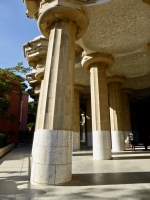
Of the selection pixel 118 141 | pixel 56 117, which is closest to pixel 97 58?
pixel 56 117

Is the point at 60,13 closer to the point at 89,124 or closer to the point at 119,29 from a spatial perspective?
the point at 119,29

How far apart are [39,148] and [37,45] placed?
411 inches

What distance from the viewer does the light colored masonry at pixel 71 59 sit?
5.82 m

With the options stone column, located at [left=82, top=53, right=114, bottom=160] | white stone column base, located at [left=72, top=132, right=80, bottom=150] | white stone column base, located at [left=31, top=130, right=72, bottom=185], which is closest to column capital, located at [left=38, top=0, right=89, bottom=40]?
stone column, located at [left=82, top=53, right=114, bottom=160]

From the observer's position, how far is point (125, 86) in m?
20.8

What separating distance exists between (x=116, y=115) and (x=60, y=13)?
11071 mm

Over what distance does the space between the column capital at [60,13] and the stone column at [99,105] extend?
454 cm

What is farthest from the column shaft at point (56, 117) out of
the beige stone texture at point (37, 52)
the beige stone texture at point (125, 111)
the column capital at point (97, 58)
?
the beige stone texture at point (125, 111)

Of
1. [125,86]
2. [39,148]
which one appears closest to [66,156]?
[39,148]

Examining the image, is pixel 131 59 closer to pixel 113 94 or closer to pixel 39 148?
pixel 113 94

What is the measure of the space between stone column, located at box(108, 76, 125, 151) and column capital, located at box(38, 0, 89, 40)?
9.60 m

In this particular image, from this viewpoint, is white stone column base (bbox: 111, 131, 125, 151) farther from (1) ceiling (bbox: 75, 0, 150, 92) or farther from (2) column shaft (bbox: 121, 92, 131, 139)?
(1) ceiling (bbox: 75, 0, 150, 92)

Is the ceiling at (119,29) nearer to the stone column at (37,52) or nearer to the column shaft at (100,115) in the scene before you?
the column shaft at (100,115)

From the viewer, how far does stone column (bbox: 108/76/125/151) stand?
15.4m
